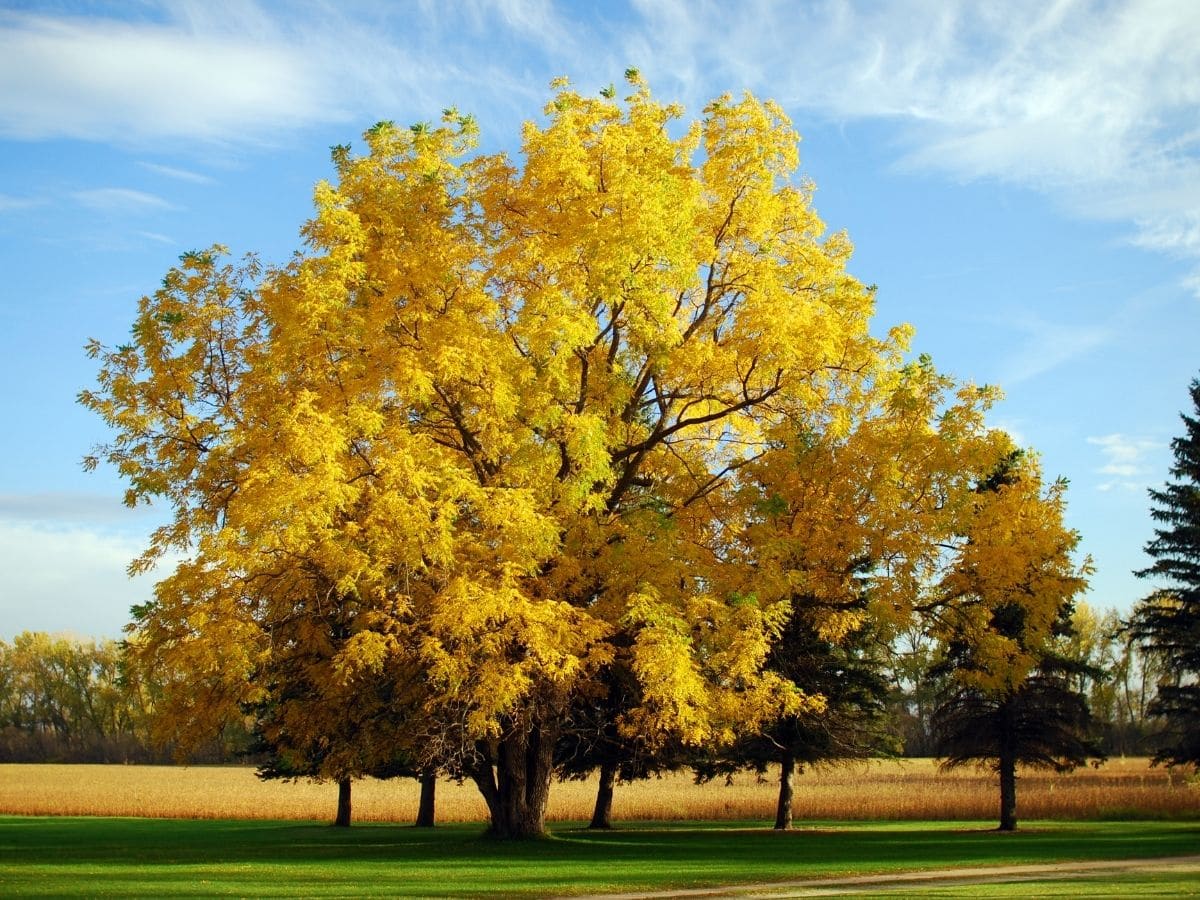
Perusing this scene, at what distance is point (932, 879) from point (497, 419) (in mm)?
10321

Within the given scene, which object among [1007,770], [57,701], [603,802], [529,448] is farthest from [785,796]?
[57,701]

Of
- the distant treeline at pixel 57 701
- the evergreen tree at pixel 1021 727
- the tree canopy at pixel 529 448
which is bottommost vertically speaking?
the distant treeline at pixel 57 701

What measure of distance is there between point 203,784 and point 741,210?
50.9 meters

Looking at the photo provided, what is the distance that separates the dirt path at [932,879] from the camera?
50.6ft

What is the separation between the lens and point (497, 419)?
19.6 meters

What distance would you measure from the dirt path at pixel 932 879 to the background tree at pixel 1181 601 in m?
12.2

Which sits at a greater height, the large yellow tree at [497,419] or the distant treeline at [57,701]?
the large yellow tree at [497,419]

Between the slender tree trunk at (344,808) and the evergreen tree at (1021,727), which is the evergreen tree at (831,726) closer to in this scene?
the evergreen tree at (1021,727)

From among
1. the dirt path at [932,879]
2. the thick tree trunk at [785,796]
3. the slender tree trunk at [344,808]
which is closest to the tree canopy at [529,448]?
the dirt path at [932,879]

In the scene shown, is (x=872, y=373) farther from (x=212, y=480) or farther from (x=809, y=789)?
(x=809, y=789)

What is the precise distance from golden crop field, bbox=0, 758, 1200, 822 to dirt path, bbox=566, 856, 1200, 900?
16428 millimetres

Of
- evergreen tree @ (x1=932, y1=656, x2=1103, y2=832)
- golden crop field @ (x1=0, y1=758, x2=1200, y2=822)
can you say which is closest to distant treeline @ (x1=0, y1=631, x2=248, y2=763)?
golden crop field @ (x1=0, y1=758, x2=1200, y2=822)

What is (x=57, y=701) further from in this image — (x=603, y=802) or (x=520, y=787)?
(x=520, y=787)

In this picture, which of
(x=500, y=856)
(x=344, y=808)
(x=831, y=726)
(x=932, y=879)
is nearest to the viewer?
(x=932, y=879)
